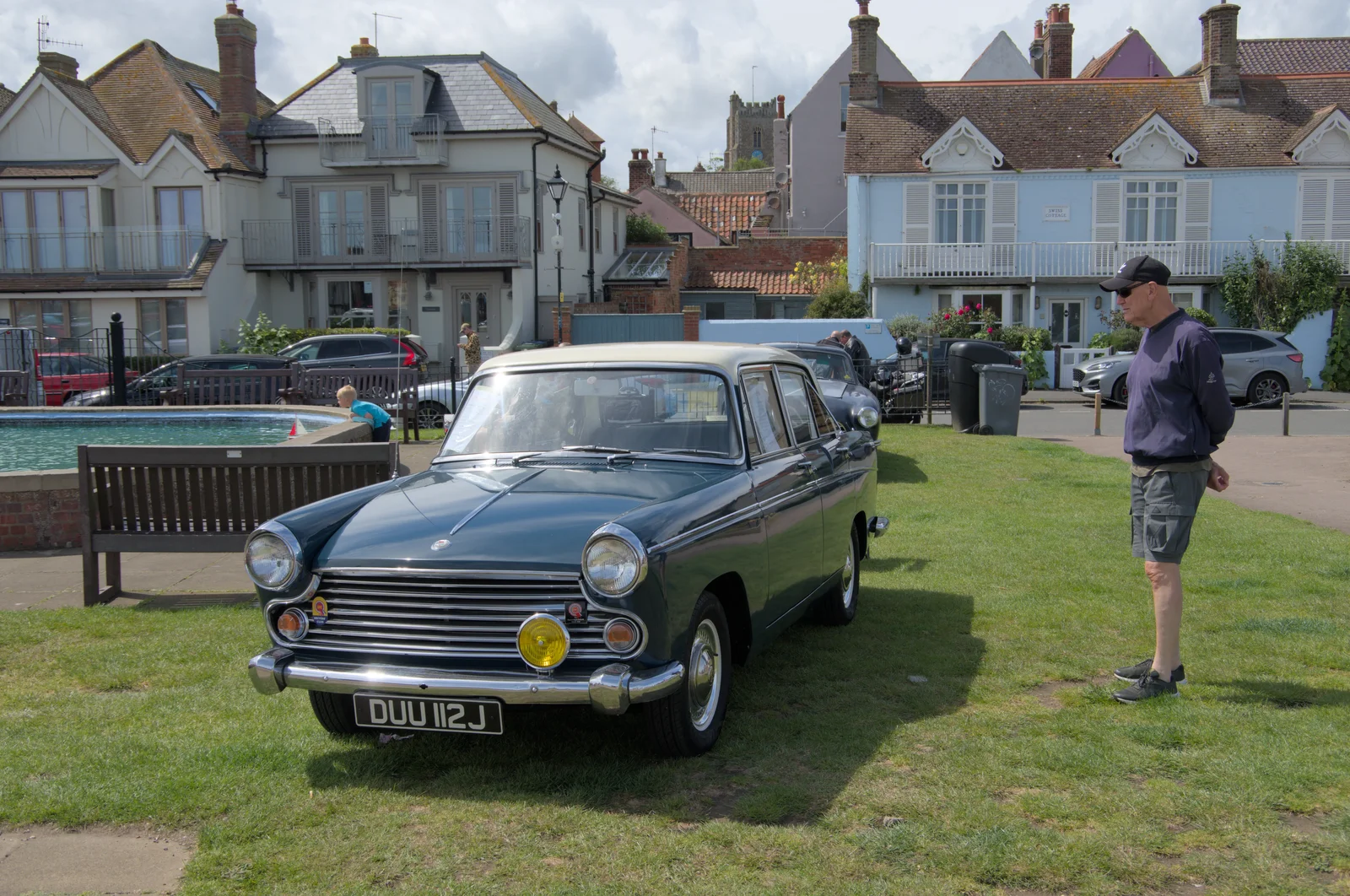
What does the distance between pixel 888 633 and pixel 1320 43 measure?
4476 cm

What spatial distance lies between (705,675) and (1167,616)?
2.21m

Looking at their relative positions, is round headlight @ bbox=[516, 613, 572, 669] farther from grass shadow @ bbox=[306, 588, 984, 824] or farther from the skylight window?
the skylight window

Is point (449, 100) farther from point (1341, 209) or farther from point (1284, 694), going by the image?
point (1284, 694)

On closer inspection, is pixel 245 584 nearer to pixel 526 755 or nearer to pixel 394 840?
pixel 526 755

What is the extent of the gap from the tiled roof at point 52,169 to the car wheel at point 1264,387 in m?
30.1

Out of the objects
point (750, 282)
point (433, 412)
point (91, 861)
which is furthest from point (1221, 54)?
point (91, 861)

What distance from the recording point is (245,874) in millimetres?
3889

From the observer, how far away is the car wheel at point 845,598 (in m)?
7.00

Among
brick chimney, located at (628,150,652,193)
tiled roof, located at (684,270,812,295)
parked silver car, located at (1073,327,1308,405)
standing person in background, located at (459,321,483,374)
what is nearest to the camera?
standing person in background, located at (459,321,483,374)

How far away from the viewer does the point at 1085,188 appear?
3450 cm

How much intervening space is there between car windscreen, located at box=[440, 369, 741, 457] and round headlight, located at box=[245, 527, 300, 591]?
3.99 ft

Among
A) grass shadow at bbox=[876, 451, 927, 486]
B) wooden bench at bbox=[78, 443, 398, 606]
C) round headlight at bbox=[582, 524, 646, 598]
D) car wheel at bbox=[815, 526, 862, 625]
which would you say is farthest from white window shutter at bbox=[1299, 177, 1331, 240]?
round headlight at bbox=[582, 524, 646, 598]

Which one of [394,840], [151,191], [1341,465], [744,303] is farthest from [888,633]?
[744,303]

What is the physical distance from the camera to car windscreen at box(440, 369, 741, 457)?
5.72 m
